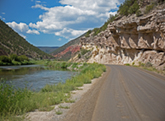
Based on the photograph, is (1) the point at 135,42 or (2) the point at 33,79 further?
(1) the point at 135,42

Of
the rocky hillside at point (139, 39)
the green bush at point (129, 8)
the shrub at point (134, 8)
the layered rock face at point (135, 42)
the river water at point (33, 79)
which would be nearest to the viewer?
the river water at point (33, 79)

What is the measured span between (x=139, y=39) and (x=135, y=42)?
3.90 meters

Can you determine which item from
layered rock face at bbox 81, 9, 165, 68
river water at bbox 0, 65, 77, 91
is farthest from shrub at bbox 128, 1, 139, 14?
river water at bbox 0, 65, 77, 91

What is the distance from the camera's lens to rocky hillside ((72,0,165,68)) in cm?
2996

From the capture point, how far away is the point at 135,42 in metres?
40.2

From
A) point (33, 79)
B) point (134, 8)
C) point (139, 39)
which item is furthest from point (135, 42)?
point (33, 79)

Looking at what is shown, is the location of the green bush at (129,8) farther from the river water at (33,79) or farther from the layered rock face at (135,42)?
the river water at (33,79)

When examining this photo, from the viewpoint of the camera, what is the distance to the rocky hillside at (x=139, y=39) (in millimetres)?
29962

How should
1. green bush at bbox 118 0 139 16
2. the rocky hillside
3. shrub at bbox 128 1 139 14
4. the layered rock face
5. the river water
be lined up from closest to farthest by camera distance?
the river water < the layered rock face < the rocky hillside < shrub at bbox 128 1 139 14 < green bush at bbox 118 0 139 16

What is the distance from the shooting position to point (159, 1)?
115 feet

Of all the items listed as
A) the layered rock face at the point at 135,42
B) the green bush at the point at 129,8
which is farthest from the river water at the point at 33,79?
the green bush at the point at 129,8

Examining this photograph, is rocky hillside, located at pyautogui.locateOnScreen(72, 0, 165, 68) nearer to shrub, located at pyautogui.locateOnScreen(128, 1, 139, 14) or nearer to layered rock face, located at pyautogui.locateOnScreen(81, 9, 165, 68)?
layered rock face, located at pyautogui.locateOnScreen(81, 9, 165, 68)

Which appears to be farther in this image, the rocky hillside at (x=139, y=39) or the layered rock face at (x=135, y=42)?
the rocky hillside at (x=139, y=39)

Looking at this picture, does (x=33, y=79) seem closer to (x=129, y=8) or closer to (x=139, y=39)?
(x=139, y=39)
